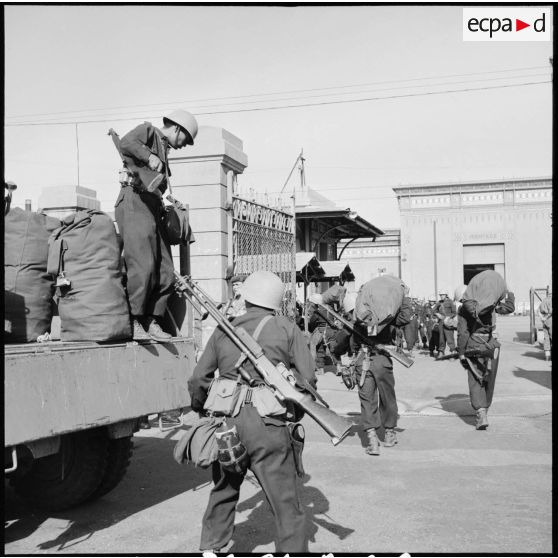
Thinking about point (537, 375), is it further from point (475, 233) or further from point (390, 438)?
point (475, 233)

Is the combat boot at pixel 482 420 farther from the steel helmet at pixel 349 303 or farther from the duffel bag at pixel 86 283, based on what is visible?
the duffel bag at pixel 86 283

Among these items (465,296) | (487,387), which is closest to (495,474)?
(487,387)

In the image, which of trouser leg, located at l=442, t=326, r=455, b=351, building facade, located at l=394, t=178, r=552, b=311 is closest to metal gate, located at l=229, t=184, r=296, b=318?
trouser leg, located at l=442, t=326, r=455, b=351

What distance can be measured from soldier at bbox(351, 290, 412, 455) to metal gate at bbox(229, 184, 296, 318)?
2336 millimetres

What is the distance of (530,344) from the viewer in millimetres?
22781

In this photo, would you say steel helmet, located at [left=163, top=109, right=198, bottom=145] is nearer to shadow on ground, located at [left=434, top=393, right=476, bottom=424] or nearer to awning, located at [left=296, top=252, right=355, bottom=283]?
shadow on ground, located at [left=434, top=393, right=476, bottom=424]

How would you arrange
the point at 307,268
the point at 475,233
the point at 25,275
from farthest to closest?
1. the point at 475,233
2. the point at 307,268
3. the point at 25,275

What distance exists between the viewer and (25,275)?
5.01m

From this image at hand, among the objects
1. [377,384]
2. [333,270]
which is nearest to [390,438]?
[377,384]

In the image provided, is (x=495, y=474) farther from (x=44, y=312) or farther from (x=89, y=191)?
(x=89, y=191)

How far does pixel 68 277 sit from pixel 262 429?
1.90 meters

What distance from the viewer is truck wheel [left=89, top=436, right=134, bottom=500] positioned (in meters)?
5.43

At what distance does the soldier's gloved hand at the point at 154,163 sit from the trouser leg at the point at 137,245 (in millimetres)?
252

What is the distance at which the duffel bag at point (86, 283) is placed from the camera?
4.89m
